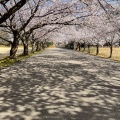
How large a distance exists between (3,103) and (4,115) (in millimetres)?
1240

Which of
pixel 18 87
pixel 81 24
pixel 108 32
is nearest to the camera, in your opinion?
pixel 18 87

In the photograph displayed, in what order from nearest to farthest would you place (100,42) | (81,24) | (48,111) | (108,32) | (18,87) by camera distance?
(48,111)
(18,87)
(81,24)
(108,32)
(100,42)

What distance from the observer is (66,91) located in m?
9.48

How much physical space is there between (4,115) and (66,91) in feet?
11.7

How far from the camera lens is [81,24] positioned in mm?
24828

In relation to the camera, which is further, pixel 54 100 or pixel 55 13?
pixel 55 13

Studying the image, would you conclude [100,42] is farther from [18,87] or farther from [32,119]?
[32,119]

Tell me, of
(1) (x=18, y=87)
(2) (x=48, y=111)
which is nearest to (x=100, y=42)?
(1) (x=18, y=87)

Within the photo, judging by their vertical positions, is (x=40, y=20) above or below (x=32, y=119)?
above

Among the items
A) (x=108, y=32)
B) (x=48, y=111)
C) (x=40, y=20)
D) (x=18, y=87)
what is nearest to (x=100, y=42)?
(x=108, y=32)

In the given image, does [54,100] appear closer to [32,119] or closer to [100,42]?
[32,119]

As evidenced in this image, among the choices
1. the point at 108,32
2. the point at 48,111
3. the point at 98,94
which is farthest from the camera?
the point at 108,32

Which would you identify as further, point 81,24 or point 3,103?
point 81,24

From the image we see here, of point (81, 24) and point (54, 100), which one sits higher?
point (81, 24)
